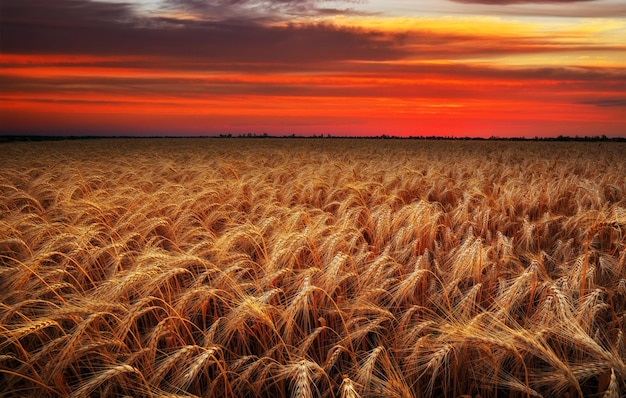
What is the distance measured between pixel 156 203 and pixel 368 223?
2.79 m

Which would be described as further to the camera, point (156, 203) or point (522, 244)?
point (156, 203)

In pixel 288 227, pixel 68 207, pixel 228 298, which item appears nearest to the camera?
pixel 228 298

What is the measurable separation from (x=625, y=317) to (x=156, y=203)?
16.8 feet

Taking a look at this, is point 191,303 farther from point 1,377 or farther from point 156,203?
point 156,203

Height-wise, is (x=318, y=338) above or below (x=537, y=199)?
below

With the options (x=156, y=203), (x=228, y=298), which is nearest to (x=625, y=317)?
(x=228, y=298)

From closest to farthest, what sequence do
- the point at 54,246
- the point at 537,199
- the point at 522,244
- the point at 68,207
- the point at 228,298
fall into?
the point at 228,298 → the point at 54,246 → the point at 522,244 → the point at 68,207 → the point at 537,199

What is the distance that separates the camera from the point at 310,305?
309 cm

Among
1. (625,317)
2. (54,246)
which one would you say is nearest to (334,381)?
(625,317)

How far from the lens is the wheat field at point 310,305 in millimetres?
2240

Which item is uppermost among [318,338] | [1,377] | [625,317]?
[625,317]

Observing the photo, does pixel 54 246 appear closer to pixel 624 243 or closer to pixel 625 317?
pixel 625 317

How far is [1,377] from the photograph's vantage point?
2732 mm

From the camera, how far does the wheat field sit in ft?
7.35
